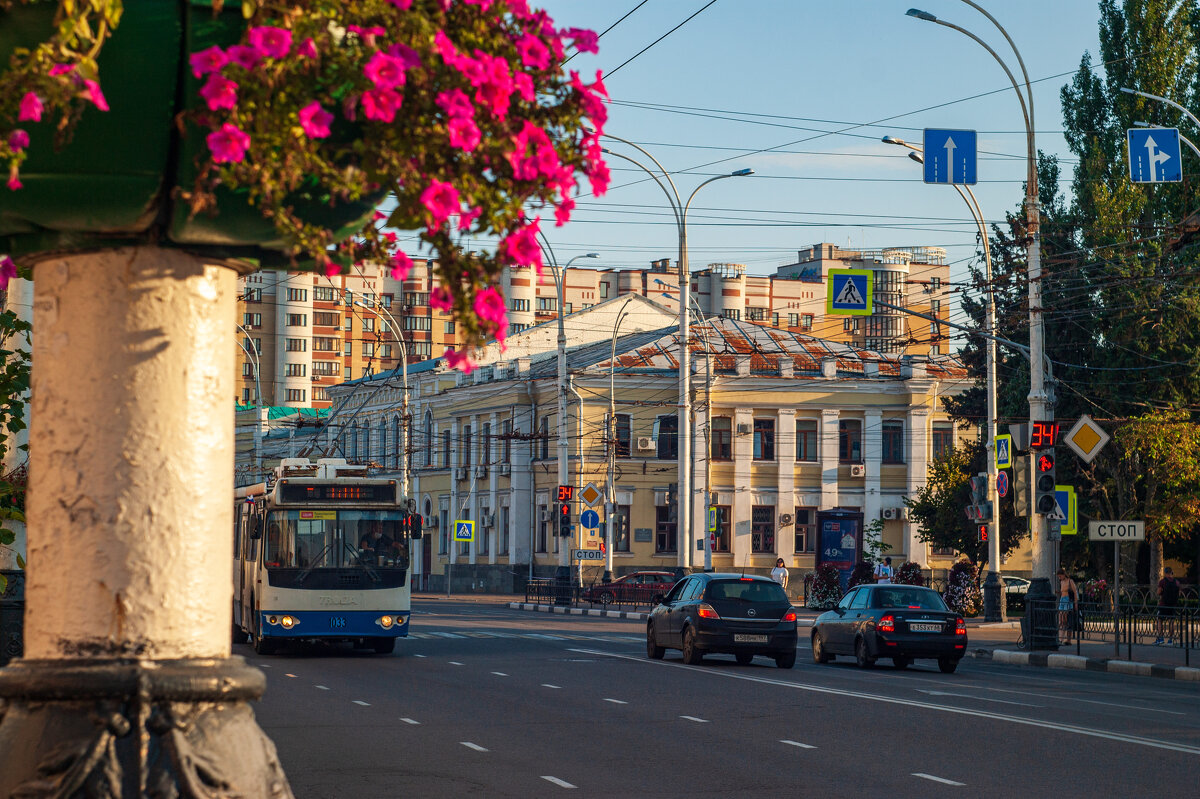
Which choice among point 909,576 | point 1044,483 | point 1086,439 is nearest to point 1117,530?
point 1086,439

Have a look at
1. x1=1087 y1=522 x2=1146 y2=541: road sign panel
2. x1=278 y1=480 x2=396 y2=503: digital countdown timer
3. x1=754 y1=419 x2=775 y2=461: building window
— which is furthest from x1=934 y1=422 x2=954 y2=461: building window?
x1=278 y1=480 x2=396 y2=503: digital countdown timer

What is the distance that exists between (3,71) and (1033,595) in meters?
28.3

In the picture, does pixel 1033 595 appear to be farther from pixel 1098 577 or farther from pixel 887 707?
pixel 1098 577

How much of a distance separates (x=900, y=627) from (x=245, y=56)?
23963 mm

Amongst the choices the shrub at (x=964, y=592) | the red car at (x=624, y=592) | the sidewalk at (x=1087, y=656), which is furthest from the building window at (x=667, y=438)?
the sidewalk at (x=1087, y=656)

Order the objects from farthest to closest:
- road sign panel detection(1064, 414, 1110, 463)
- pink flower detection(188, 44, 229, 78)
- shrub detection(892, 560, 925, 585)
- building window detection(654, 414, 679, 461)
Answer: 1. building window detection(654, 414, 679, 461)
2. shrub detection(892, 560, 925, 585)
3. road sign panel detection(1064, 414, 1110, 463)
4. pink flower detection(188, 44, 229, 78)

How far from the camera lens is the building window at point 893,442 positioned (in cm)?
7050

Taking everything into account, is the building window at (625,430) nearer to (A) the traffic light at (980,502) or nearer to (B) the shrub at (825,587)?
(B) the shrub at (825,587)

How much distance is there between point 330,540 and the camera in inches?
1044

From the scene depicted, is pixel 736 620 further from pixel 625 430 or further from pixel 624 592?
pixel 625 430

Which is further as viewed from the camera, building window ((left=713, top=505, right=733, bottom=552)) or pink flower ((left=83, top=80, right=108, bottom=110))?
building window ((left=713, top=505, right=733, bottom=552))

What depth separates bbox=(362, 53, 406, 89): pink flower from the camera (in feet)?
8.00

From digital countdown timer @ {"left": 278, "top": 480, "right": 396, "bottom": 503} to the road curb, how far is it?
11.5 metres

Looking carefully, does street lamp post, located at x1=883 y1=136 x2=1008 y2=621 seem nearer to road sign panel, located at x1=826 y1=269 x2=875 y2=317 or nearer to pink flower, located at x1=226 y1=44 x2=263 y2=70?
road sign panel, located at x1=826 y1=269 x2=875 y2=317
